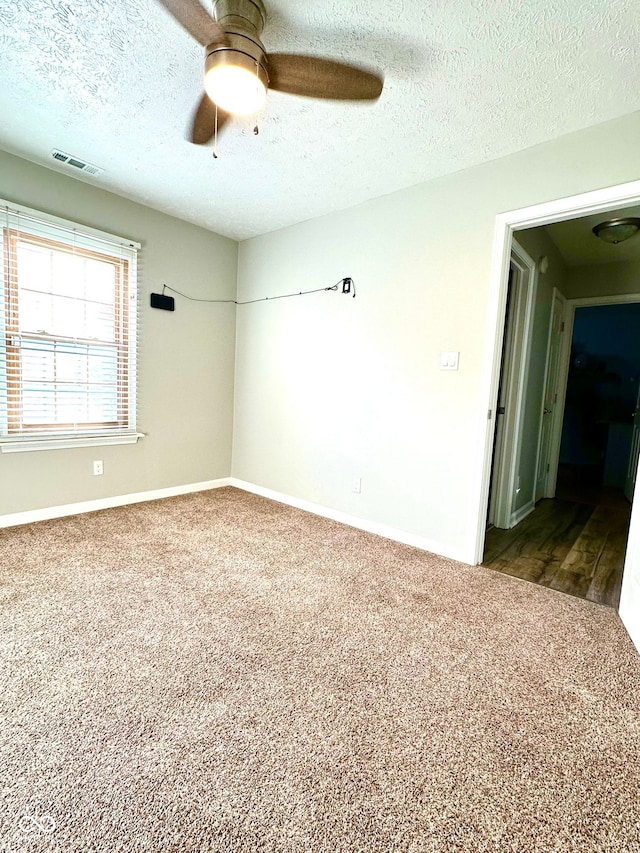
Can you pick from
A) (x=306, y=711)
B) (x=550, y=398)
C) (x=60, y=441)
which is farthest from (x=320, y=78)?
(x=550, y=398)

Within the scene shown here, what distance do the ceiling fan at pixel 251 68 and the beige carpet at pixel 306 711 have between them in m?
2.23

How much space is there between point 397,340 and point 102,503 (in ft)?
9.10

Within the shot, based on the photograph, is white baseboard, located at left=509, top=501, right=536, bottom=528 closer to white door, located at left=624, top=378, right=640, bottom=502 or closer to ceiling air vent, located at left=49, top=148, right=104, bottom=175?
white door, located at left=624, top=378, right=640, bottom=502

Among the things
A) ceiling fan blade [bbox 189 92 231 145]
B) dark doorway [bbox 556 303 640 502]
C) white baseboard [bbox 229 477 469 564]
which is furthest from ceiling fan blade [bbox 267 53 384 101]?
dark doorway [bbox 556 303 640 502]

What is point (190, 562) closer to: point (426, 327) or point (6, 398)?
point (6, 398)

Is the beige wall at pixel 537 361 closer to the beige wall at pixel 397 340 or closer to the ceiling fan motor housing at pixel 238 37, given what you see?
the beige wall at pixel 397 340

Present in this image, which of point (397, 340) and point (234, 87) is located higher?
point (234, 87)

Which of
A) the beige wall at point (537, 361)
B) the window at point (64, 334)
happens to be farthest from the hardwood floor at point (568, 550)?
the window at point (64, 334)

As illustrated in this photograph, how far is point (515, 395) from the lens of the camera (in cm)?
315

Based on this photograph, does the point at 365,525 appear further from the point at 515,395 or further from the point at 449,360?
the point at 515,395

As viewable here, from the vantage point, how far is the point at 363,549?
2.68 metres

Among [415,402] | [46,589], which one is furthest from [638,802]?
[46,589]

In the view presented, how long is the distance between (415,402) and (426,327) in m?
0.53

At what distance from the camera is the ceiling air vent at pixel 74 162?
2535 mm
